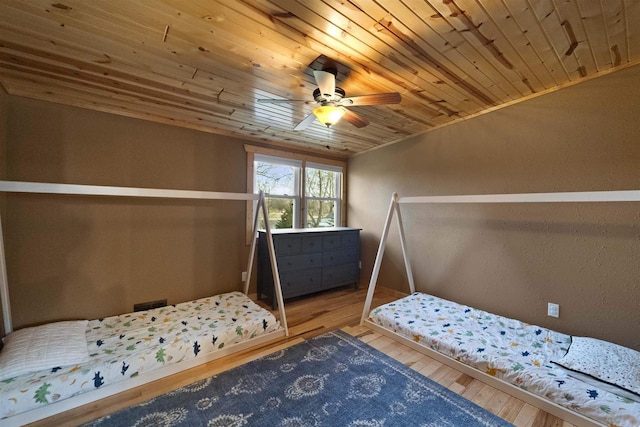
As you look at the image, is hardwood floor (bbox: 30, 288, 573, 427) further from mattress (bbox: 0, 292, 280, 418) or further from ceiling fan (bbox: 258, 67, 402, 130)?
ceiling fan (bbox: 258, 67, 402, 130)

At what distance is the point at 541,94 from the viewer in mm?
2416

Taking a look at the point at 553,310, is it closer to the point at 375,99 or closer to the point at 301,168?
the point at 375,99

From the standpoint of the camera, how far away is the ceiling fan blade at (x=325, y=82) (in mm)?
1680

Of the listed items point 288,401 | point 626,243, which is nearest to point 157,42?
point 288,401

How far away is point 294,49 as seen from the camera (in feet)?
5.43

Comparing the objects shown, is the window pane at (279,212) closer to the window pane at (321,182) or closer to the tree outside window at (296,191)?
the tree outside window at (296,191)

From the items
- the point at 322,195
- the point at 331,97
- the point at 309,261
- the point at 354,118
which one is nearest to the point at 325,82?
the point at 331,97

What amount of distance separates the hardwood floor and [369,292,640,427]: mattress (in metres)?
0.13

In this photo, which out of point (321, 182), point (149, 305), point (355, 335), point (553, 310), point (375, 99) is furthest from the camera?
point (321, 182)

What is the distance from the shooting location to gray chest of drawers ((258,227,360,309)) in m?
3.25

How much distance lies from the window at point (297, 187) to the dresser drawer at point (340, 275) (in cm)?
84

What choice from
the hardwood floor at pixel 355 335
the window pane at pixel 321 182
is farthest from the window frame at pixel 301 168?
the hardwood floor at pixel 355 335

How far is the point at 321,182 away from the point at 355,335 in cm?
252

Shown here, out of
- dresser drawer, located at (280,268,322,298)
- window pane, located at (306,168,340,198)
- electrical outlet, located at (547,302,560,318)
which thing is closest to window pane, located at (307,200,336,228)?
window pane, located at (306,168,340,198)
